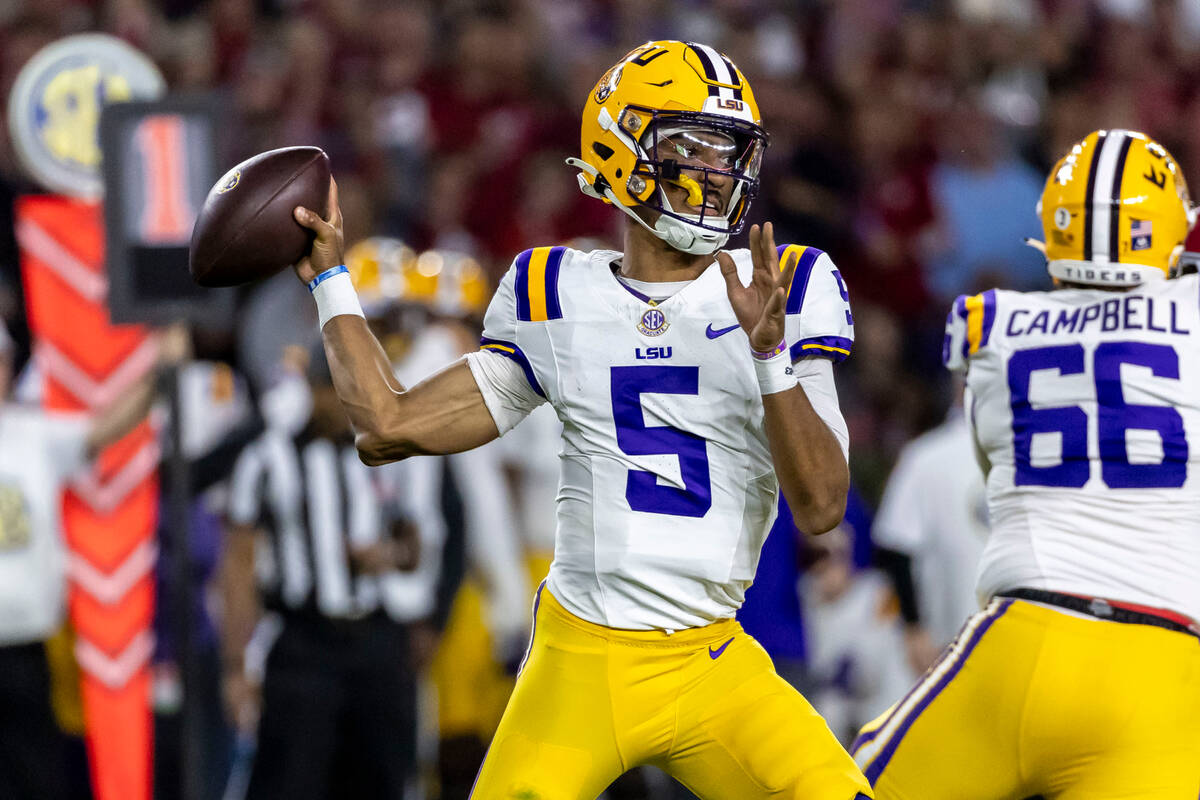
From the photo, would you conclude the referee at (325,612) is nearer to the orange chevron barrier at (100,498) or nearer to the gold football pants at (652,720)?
the orange chevron barrier at (100,498)

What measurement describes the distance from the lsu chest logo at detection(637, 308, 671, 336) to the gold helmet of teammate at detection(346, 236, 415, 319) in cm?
374

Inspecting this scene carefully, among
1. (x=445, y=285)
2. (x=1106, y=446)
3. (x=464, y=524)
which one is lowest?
(x=464, y=524)

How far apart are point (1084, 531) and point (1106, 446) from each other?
19cm

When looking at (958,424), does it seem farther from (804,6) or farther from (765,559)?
(804,6)

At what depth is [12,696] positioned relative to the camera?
6.03m

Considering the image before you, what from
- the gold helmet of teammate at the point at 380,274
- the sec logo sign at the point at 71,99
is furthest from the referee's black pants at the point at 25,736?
the gold helmet of teammate at the point at 380,274

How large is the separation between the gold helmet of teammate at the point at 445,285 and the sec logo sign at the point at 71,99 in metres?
1.55

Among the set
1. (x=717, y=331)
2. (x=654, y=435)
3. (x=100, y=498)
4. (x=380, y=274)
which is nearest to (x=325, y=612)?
(x=100, y=498)

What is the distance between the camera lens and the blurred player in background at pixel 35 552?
602 cm

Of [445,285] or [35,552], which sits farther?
[445,285]

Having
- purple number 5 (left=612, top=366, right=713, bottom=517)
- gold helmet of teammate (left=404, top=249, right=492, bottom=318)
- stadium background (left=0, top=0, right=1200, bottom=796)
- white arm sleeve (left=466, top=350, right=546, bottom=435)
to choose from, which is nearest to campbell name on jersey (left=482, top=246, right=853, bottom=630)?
purple number 5 (left=612, top=366, right=713, bottom=517)

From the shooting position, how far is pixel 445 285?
24.8 ft

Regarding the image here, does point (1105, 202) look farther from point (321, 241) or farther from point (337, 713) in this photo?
point (337, 713)

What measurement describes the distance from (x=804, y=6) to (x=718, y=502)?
281 inches
